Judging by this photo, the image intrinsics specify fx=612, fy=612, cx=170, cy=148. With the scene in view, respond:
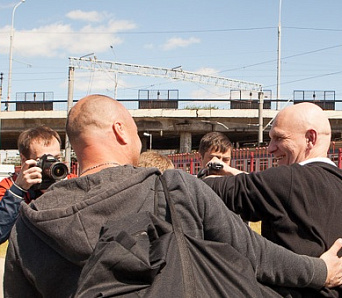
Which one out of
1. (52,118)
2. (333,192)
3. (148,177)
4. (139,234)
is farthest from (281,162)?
(52,118)

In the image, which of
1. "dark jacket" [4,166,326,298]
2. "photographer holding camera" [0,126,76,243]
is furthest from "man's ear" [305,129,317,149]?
"photographer holding camera" [0,126,76,243]

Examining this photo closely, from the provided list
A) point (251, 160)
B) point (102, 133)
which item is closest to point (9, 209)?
point (102, 133)

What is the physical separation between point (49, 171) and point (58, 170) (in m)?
0.05

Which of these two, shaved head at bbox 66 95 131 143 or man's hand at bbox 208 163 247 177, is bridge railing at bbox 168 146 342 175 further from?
shaved head at bbox 66 95 131 143

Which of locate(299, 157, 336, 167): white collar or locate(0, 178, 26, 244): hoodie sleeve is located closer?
locate(299, 157, 336, 167): white collar

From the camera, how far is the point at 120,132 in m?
2.22

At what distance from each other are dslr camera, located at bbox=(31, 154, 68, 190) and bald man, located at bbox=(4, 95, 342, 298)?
1137 millimetres

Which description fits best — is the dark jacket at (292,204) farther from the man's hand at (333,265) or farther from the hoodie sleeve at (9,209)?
the hoodie sleeve at (9,209)

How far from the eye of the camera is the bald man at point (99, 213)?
77.0 inches

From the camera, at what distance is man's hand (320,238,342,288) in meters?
2.45

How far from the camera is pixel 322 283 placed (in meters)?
2.36

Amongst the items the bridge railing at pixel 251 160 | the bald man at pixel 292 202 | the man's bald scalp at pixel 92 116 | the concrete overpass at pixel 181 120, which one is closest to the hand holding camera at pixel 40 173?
the bald man at pixel 292 202

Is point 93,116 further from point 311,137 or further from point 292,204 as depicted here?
point 311,137

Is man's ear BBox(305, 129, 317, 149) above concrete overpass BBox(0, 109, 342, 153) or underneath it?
underneath
